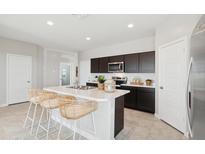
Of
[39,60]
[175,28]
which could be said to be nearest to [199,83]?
[175,28]

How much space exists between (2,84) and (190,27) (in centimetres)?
600

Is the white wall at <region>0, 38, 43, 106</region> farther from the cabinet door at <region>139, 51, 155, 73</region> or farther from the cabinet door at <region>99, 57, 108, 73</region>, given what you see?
the cabinet door at <region>139, 51, 155, 73</region>

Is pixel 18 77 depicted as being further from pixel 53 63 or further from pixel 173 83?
pixel 173 83

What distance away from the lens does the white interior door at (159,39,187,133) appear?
8.15 feet

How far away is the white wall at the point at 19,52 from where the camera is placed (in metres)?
4.26

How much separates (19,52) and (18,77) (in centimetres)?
103

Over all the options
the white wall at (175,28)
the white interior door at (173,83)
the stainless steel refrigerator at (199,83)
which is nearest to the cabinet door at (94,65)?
the white wall at (175,28)

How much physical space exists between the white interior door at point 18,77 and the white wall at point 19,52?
5.6 inches

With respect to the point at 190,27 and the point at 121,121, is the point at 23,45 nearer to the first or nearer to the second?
the point at 121,121

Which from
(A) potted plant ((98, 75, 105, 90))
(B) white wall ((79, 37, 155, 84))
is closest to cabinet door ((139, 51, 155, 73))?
(B) white wall ((79, 37, 155, 84))

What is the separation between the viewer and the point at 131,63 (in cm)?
440

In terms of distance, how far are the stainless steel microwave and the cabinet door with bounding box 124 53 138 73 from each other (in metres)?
0.22

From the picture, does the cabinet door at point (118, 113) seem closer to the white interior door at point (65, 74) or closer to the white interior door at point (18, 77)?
the white interior door at point (18, 77)
